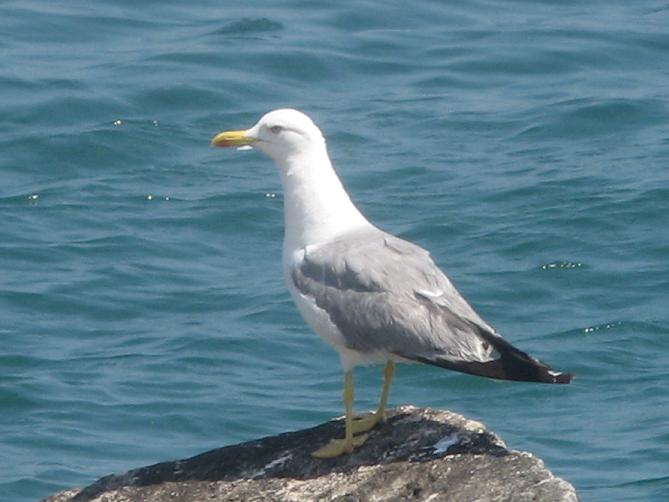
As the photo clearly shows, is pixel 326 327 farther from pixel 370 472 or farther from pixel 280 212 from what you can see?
pixel 280 212

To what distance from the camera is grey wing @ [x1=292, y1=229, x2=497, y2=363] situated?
27.2 ft

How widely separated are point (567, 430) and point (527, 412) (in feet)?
A: 1.58

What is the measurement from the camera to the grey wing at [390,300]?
8281 mm

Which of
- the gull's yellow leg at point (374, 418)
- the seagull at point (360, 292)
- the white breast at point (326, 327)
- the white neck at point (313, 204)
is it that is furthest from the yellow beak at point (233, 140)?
the gull's yellow leg at point (374, 418)

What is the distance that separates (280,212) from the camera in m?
17.8

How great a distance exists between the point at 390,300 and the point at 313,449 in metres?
0.80

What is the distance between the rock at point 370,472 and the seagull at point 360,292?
0.51 ft

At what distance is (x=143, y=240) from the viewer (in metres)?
17.5

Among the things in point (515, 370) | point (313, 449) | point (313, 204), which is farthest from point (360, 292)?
point (515, 370)

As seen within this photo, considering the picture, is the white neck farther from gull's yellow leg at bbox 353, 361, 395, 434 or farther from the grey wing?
gull's yellow leg at bbox 353, 361, 395, 434

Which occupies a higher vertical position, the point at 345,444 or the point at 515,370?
the point at 515,370

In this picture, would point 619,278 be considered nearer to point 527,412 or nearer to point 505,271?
point 505,271

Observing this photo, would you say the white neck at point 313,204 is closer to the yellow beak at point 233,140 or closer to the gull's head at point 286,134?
the gull's head at point 286,134

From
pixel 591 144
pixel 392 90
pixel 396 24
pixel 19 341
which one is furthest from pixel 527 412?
pixel 396 24
